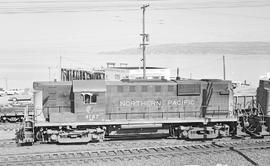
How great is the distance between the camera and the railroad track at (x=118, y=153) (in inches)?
621

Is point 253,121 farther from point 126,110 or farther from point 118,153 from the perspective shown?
point 118,153

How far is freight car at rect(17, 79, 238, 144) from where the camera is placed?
19.0m

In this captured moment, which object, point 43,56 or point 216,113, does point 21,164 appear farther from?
point 43,56

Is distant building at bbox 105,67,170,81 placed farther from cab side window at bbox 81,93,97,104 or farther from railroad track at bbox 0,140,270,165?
railroad track at bbox 0,140,270,165

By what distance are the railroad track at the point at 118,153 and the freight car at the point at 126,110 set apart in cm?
172

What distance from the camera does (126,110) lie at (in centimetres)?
2003

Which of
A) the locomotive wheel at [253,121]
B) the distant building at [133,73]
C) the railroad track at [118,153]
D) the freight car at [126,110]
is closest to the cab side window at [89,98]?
the freight car at [126,110]

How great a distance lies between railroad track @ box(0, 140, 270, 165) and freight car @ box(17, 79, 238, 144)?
1722 millimetres

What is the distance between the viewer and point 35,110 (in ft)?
62.5

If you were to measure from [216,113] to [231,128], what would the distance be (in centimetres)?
126

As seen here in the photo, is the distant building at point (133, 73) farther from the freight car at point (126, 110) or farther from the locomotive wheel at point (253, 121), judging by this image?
the locomotive wheel at point (253, 121)

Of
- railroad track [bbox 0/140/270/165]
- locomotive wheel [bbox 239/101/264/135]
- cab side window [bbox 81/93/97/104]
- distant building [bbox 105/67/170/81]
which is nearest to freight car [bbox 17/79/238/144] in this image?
cab side window [bbox 81/93/97/104]

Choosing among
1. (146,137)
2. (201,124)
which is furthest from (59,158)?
(201,124)

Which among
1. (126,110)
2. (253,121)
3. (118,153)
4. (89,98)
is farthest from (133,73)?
(118,153)
